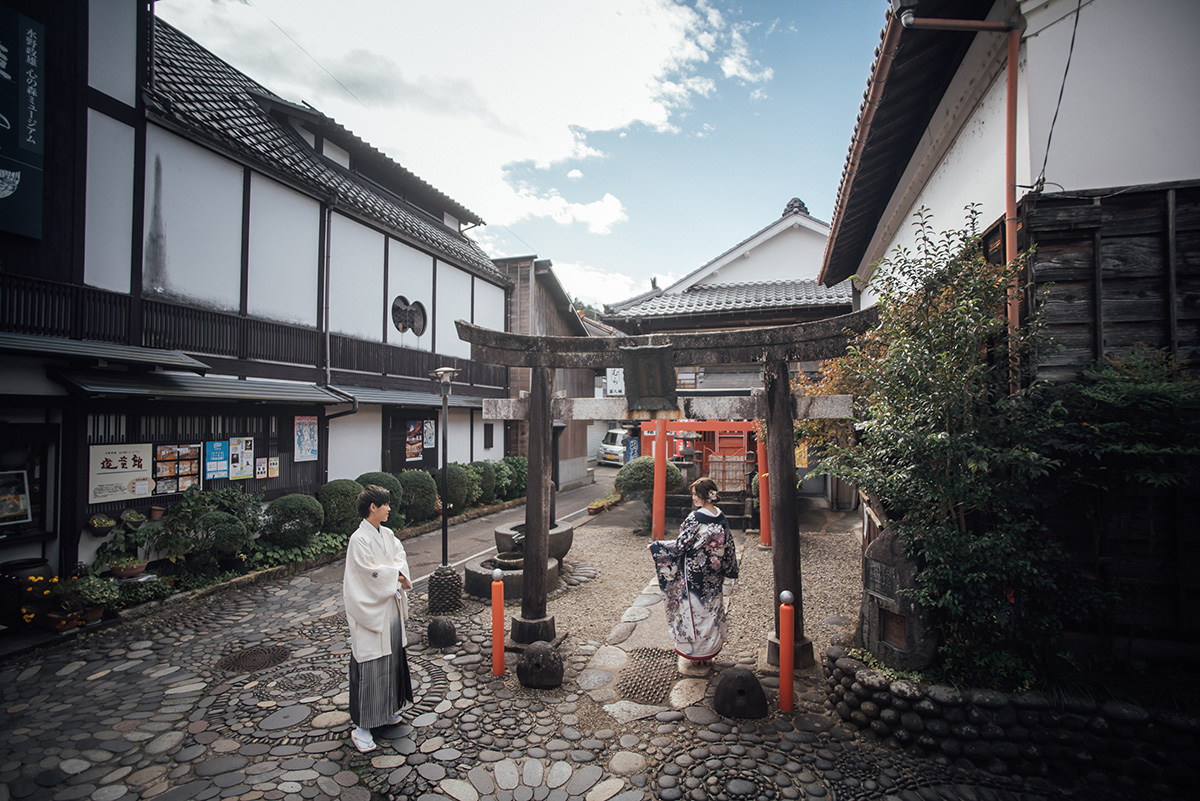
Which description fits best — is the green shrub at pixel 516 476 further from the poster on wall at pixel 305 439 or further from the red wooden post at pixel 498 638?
the red wooden post at pixel 498 638

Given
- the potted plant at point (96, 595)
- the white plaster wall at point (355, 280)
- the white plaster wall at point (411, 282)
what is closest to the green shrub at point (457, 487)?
the white plaster wall at point (411, 282)

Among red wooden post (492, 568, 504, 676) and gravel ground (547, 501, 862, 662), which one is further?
gravel ground (547, 501, 862, 662)

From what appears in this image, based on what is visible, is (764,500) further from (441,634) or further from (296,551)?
(296,551)

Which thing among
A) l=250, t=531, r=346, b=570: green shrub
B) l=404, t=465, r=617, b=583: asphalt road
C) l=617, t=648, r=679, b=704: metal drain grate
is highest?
l=250, t=531, r=346, b=570: green shrub

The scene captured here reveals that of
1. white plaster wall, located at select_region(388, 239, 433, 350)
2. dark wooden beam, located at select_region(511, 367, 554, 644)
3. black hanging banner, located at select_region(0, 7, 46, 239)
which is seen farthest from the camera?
white plaster wall, located at select_region(388, 239, 433, 350)

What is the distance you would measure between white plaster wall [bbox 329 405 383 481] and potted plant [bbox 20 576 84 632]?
545 cm

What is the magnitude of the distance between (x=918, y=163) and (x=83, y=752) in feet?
36.7

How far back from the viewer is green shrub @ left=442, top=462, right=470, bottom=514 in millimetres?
14461

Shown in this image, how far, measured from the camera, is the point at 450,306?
54.1 ft

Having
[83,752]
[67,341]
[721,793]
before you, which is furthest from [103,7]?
[721,793]

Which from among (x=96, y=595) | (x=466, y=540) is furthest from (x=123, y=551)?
(x=466, y=540)

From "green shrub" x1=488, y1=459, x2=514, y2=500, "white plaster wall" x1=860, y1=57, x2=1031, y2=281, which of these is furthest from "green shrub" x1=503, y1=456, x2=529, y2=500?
"white plaster wall" x1=860, y1=57, x2=1031, y2=281

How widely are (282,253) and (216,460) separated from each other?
4464 mm

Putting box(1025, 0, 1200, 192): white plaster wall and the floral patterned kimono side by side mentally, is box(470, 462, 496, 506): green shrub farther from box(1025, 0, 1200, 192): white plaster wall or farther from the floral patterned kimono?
box(1025, 0, 1200, 192): white plaster wall
